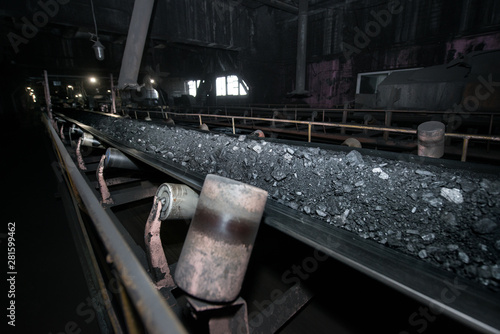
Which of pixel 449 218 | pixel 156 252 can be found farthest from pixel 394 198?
pixel 156 252

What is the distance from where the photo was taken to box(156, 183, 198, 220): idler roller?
2.09m

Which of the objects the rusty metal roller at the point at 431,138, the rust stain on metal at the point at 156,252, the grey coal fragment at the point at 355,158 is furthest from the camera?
the rusty metal roller at the point at 431,138

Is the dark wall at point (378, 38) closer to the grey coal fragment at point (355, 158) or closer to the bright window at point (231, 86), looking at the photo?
the bright window at point (231, 86)

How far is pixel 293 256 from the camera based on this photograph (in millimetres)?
2879

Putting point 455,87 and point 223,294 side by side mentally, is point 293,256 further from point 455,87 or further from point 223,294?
point 455,87

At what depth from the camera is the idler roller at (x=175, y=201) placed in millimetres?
2090

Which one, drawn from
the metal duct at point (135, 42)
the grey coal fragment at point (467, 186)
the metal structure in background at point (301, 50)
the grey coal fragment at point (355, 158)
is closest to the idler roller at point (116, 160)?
the grey coal fragment at point (355, 158)

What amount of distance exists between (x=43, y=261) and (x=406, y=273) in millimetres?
4156

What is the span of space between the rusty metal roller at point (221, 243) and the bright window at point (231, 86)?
58.3 feet

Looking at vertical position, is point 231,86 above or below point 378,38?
below

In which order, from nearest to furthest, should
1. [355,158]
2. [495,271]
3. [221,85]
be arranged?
[495,271]
[355,158]
[221,85]

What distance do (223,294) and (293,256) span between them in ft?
5.91

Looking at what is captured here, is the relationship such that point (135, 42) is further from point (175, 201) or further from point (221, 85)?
point (175, 201)

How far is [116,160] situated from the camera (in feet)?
12.8
